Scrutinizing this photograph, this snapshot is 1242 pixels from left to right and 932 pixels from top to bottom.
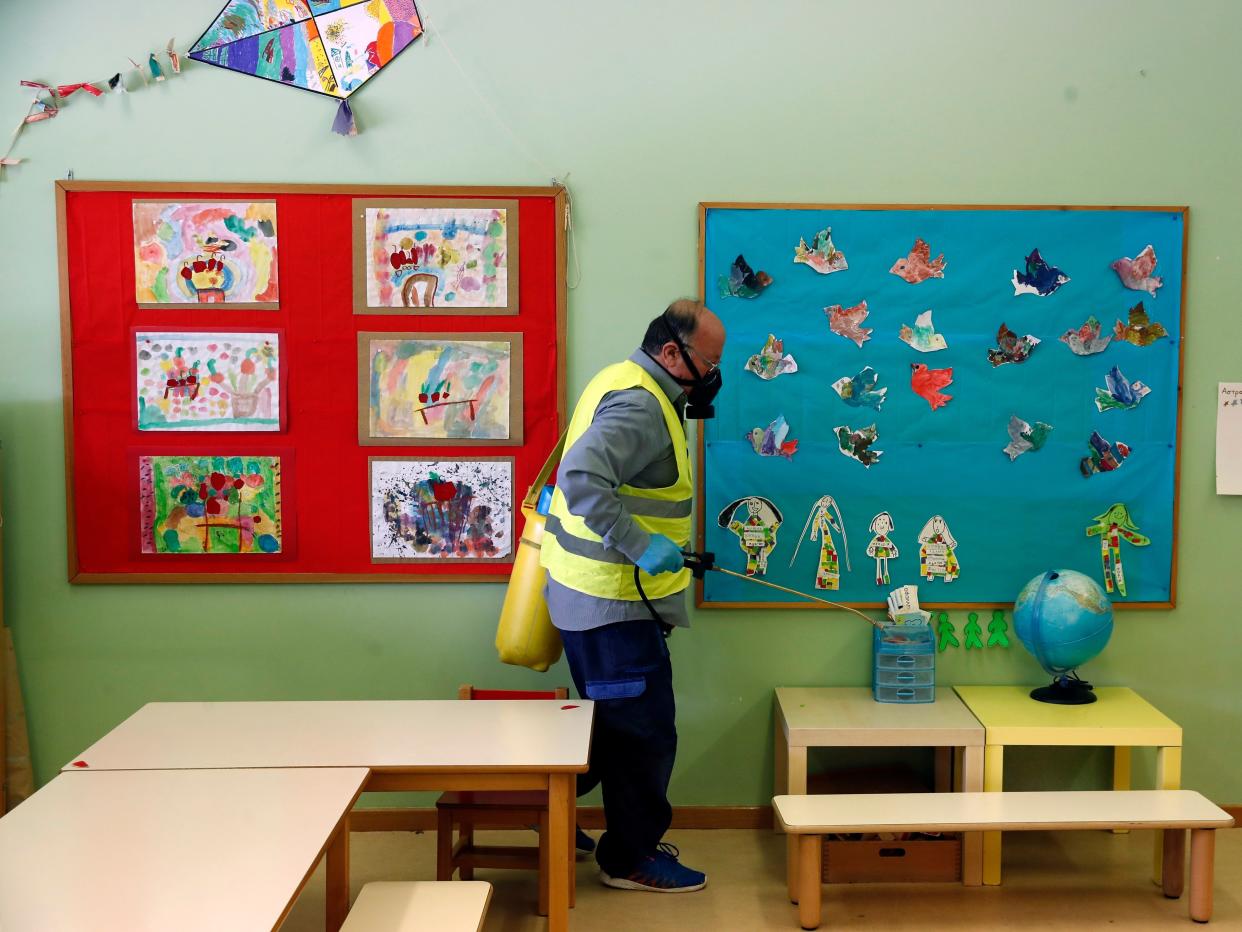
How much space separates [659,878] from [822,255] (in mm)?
1926

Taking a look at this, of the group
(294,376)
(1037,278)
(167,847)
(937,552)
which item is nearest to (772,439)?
(937,552)

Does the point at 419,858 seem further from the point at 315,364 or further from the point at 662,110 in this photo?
the point at 662,110

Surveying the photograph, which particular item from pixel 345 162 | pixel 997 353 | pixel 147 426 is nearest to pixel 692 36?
pixel 345 162

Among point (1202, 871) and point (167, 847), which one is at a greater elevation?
point (167, 847)

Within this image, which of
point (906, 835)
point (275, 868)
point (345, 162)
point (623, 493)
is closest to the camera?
point (275, 868)

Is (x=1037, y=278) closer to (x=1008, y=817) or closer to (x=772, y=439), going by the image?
(x=772, y=439)

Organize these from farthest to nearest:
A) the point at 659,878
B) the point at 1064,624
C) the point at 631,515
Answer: the point at 1064,624 → the point at 659,878 → the point at 631,515

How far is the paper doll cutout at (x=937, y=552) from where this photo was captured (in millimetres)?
3312

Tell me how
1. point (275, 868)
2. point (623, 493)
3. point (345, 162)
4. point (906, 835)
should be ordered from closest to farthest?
point (275, 868), point (623, 493), point (906, 835), point (345, 162)

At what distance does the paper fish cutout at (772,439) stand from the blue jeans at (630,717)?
0.77 m

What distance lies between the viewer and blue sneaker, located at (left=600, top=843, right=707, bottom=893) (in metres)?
2.94

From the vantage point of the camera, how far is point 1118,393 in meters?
3.28

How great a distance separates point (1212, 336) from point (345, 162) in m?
2.79

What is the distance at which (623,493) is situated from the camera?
273 centimetres
